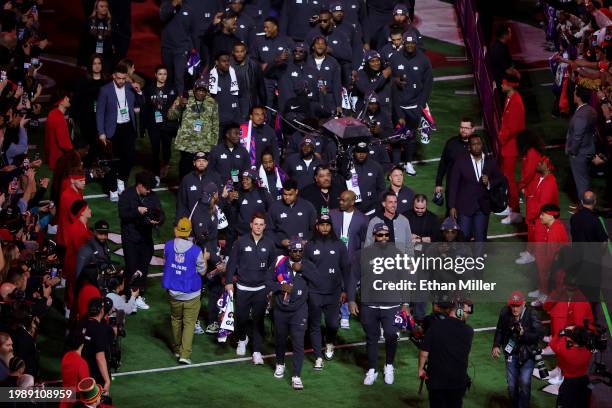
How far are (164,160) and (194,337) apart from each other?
178 inches

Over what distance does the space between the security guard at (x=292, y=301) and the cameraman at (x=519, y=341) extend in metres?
2.37

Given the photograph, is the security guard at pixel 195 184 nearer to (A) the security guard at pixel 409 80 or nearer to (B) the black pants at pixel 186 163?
(B) the black pants at pixel 186 163

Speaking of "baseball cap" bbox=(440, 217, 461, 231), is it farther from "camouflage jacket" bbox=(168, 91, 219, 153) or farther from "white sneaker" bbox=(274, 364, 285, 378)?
"camouflage jacket" bbox=(168, 91, 219, 153)

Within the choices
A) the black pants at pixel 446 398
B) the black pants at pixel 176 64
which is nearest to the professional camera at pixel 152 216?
the black pants at pixel 446 398

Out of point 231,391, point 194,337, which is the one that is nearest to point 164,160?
point 194,337

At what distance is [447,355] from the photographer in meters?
16.5

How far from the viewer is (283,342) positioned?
61.3ft

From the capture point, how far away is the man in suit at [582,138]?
21.9 m

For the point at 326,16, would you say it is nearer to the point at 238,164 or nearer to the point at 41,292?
the point at 238,164

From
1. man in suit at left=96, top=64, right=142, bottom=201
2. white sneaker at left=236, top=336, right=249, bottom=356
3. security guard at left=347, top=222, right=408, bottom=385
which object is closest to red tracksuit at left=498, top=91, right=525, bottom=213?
security guard at left=347, top=222, right=408, bottom=385

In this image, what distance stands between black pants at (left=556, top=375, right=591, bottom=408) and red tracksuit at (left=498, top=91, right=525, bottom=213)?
5.54 meters

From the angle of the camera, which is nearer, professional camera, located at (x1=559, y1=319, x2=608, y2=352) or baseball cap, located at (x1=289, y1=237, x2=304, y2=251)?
professional camera, located at (x1=559, y1=319, x2=608, y2=352)

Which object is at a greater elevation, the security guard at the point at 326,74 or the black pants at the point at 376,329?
the security guard at the point at 326,74

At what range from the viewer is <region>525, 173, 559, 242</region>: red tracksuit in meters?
20.7
